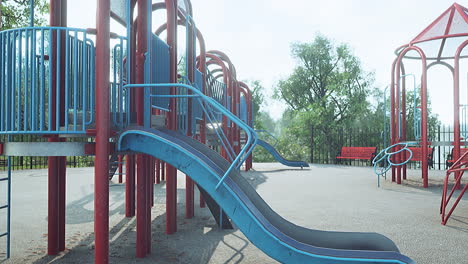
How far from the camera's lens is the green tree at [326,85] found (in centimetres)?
2519

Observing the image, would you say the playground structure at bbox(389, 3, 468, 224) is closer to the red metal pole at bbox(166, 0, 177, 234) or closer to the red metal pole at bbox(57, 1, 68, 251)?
the red metal pole at bbox(166, 0, 177, 234)

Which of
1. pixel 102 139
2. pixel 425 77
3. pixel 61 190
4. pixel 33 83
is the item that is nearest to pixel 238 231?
pixel 61 190

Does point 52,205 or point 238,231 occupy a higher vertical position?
point 52,205

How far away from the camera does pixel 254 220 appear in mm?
3070

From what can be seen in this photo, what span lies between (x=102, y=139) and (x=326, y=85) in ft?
79.8

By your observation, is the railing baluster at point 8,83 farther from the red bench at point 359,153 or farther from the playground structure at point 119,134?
the red bench at point 359,153

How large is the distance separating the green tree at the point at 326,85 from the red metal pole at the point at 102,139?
21.9 meters

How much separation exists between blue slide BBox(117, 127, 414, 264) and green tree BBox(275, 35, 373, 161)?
69.5 feet

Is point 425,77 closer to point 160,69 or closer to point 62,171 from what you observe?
point 160,69

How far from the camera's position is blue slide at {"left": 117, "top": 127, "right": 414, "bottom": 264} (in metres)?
3.01

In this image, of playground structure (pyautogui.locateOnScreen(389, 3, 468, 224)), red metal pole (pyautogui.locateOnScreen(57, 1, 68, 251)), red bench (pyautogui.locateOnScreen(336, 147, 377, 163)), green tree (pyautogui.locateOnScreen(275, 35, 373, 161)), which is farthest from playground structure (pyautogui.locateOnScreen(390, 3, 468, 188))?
green tree (pyautogui.locateOnScreen(275, 35, 373, 161))

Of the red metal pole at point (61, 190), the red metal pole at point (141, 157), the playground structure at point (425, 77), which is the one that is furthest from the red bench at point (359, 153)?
the red metal pole at point (61, 190)

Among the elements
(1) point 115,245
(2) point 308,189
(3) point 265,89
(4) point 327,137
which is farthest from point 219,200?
(3) point 265,89

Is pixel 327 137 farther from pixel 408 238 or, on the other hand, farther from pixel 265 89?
pixel 408 238
